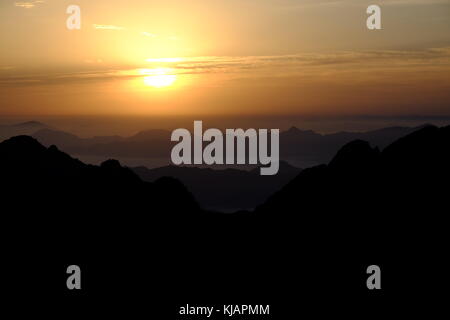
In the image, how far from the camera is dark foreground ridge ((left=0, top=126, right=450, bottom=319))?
213 feet

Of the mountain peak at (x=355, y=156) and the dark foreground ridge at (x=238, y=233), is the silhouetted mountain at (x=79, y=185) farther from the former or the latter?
the mountain peak at (x=355, y=156)

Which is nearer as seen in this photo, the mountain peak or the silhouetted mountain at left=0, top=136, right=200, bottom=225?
the silhouetted mountain at left=0, top=136, right=200, bottom=225

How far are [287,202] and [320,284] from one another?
16.0 m

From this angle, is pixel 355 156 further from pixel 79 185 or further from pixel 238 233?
pixel 79 185

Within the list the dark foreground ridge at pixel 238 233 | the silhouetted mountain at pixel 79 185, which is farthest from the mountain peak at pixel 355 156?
the silhouetted mountain at pixel 79 185

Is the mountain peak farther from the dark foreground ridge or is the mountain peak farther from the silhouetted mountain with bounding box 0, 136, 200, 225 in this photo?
the silhouetted mountain with bounding box 0, 136, 200, 225

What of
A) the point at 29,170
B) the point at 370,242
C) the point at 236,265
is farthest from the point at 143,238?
the point at 370,242

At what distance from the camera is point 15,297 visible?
212ft

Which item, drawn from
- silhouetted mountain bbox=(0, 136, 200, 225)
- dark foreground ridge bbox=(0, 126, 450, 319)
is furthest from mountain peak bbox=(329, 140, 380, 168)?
silhouetted mountain bbox=(0, 136, 200, 225)

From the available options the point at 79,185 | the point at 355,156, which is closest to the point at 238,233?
the point at 355,156

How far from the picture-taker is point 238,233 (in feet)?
249

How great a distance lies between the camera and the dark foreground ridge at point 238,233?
65.1 m

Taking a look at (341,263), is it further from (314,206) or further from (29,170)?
(29,170)

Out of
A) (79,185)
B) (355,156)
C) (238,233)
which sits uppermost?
(355,156)
